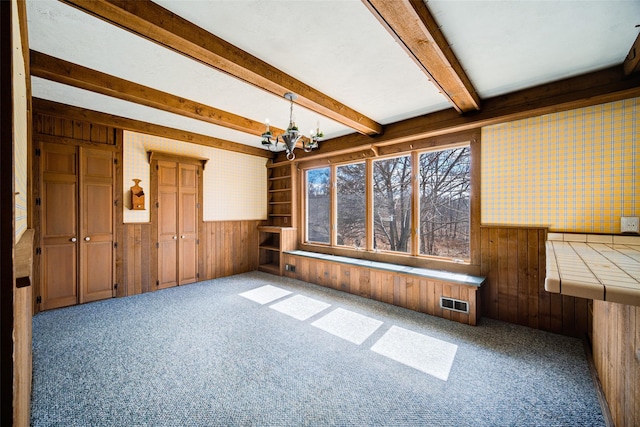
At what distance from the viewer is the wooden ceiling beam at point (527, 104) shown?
8.36ft

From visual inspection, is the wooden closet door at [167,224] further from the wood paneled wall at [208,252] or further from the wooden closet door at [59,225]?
the wooden closet door at [59,225]

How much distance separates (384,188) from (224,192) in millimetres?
3445

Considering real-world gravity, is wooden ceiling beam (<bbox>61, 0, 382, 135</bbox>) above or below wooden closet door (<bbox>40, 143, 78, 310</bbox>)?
above

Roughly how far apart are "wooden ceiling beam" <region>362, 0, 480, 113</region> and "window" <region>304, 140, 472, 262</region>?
1.23 m

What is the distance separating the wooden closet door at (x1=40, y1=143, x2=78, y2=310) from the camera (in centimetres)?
363

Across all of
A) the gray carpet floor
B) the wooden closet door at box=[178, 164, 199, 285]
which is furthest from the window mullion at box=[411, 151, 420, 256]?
the wooden closet door at box=[178, 164, 199, 285]

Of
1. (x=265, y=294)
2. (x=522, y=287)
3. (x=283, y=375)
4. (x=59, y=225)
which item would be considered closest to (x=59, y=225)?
(x=59, y=225)

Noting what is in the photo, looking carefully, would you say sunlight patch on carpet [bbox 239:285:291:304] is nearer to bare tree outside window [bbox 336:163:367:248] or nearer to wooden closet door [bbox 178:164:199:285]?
wooden closet door [bbox 178:164:199:285]

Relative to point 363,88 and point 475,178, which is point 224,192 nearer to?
point 363,88

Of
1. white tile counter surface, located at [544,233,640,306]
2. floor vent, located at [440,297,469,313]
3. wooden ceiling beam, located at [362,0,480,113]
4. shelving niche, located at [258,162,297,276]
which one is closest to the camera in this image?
white tile counter surface, located at [544,233,640,306]

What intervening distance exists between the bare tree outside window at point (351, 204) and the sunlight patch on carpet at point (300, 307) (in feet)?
4.78

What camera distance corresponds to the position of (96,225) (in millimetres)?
4047

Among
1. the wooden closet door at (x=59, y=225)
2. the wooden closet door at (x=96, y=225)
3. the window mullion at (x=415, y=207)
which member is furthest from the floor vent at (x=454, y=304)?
the wooden closet door at (x=59, y=225)

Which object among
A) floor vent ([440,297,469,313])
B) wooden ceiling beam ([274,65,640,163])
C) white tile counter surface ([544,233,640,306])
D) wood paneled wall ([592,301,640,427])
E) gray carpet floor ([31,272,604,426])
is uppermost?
wooden ceiling beam ([274,65,640,163])
